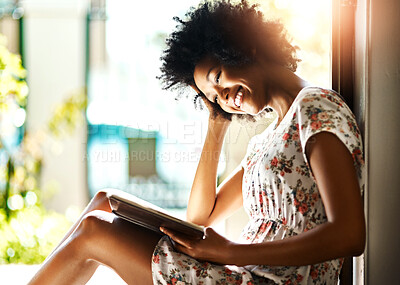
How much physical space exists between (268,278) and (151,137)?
9.95 feet

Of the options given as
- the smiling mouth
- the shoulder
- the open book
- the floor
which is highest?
the smiling mouth

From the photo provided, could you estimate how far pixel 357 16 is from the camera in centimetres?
155

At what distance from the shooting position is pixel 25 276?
2262 millimetres

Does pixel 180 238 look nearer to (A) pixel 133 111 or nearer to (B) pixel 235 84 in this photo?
(B) pixel 235 84

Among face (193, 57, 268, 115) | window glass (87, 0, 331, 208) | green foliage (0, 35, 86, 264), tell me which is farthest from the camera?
window glass (87, 0, 331, 208)

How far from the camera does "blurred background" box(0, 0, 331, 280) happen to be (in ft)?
11.5

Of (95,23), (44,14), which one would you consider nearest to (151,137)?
(95,23)

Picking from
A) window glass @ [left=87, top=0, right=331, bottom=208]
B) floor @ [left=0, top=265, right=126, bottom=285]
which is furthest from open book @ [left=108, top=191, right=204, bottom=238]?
window glass @ [left=87, top=0, right=331, bottom=208]

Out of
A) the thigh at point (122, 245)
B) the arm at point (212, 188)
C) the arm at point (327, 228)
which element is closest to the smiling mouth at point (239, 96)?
the arm at point (212, 188)

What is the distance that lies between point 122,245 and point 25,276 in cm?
121

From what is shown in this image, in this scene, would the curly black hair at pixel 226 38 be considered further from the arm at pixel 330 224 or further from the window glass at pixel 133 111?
the window glass at pixel 133 111

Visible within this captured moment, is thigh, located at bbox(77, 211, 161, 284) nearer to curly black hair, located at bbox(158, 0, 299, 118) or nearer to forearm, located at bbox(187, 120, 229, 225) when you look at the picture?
forearm, located at bbox(187, 120, 229, 225)

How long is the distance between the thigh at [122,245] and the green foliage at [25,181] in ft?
6.96

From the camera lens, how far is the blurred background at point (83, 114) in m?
3.49
